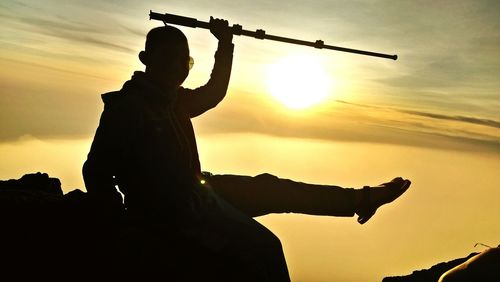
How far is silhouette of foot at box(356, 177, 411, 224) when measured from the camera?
19.5 feet

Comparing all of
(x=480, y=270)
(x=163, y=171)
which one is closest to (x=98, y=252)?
(x=163, y=171)

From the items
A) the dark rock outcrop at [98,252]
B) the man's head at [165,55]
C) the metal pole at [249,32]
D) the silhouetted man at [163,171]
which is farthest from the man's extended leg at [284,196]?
the metal pole at [249,32]

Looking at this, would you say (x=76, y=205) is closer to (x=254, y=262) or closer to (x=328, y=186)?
(x=254, y=262)

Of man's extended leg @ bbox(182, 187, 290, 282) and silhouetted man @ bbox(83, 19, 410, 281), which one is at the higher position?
silhouetted man @ bbox(83, 19, 410, 281)

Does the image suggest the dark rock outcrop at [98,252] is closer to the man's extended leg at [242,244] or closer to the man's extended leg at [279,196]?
the man's extended leg at [242,244]

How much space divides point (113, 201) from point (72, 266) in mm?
835

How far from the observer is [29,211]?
17.2 feet

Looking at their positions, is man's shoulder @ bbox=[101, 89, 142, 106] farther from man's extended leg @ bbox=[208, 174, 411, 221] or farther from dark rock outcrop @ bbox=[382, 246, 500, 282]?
dark rock outcrop @ bbox=[382, 246, 500, 282]

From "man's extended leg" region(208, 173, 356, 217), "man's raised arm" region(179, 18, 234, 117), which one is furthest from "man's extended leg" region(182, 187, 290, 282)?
"man's raised arm" region(179, 18, 234, 117)

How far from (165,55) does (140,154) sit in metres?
1.19

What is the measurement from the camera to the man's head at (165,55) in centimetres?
498

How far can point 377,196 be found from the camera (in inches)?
238

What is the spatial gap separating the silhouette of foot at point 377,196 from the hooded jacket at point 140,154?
2.41 metres

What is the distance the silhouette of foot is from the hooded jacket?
7.90 feet
